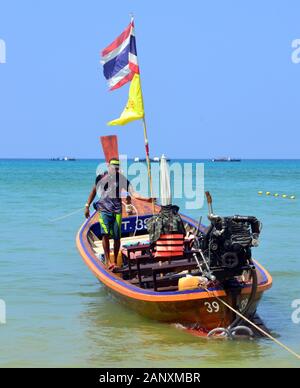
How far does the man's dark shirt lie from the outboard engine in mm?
2561

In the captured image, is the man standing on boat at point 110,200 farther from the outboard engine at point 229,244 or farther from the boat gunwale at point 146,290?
the outboard engine at point 229,244

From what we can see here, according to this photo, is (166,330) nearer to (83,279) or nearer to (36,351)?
(36,351)

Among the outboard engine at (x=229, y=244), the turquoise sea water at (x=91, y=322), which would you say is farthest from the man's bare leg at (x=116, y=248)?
the outboard engine at (x=229, y=244)
